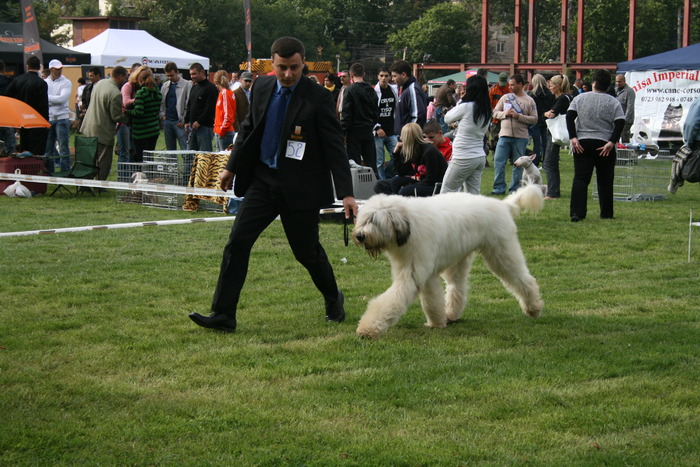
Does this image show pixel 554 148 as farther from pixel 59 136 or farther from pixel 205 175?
pixel 59 136

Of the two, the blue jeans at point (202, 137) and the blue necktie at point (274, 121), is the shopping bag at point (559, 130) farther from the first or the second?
the blue necktie at point (274, 121)

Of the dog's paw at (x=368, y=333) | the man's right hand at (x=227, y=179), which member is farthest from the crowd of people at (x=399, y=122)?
the dog's paw at (x=368, y=333)

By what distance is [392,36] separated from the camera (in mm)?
84750

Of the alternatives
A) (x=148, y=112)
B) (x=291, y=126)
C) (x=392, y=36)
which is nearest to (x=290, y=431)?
(x=291, y=126)

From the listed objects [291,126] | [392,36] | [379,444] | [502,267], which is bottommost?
[379,444]

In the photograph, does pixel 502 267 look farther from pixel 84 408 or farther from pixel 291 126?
pixel 84 408

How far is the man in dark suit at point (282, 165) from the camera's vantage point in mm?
5730

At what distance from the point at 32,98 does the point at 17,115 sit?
1.68 m

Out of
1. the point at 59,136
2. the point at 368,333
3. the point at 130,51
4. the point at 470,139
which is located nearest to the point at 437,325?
the point at 368,333

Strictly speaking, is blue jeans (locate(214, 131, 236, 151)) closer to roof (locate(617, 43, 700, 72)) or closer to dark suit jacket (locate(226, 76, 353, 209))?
dark suit jacket (locate(226, 76, 353, 209))

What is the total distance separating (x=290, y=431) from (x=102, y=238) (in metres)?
6.59

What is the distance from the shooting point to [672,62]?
22.0m

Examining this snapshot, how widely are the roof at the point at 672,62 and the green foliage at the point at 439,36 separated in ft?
194

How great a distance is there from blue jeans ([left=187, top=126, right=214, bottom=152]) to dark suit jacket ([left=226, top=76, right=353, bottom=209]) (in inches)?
370
